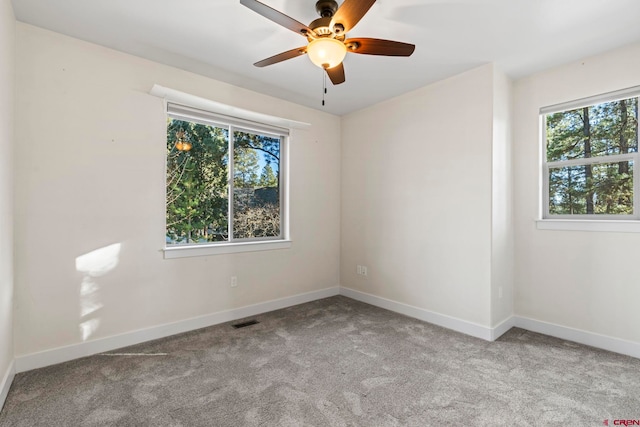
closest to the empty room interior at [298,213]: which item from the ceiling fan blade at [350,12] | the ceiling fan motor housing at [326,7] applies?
the ceiling fan blade at [350,12]

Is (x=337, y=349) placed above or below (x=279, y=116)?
below

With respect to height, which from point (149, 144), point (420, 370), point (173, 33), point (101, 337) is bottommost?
point (420, 370)

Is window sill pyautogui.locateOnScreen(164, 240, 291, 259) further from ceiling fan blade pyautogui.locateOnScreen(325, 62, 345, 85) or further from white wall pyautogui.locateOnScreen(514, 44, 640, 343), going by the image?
white wall pyautogui.locateOnScreen(514, 44, 640, 343)

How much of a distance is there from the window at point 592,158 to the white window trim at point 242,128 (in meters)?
2.74

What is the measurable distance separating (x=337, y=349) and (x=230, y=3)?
111 inches

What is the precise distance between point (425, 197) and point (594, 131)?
1.61 meters

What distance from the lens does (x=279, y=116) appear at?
3766 millimetres

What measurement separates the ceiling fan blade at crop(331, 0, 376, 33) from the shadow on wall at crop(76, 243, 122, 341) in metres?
2.55

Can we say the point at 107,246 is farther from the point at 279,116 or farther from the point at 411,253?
the point at 411,253

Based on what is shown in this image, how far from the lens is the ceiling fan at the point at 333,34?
66.6 inches

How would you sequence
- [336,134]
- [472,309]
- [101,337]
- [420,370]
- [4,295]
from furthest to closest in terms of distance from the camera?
[336,134], [472,309], [101,337], [420,370], [4,295]

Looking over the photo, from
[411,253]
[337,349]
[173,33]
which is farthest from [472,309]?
[173,33]

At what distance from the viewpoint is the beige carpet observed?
5.91 ft

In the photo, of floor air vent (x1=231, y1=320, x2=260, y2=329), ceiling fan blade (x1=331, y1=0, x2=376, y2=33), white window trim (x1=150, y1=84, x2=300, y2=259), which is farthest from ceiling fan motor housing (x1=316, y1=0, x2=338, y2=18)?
floor air vent (x1=231, y1=320, x2=260, y2=329)
